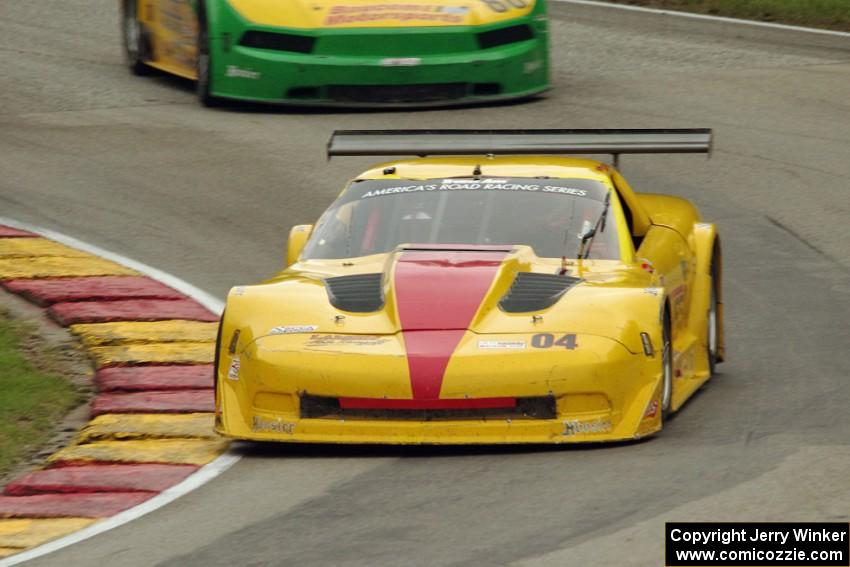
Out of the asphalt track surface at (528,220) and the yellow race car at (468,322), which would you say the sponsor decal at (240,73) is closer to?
the asphalt track surface at (528,220)

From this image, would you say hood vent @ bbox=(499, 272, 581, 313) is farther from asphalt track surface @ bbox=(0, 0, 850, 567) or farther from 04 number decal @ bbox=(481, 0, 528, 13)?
04 number decal @ bbox=(481, 0, 528, 13)

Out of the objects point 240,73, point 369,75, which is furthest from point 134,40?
point 369,75

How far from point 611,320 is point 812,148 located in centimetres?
776

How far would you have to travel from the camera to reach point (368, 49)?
16.3 meters

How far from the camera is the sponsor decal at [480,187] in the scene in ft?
Answer: 31.2

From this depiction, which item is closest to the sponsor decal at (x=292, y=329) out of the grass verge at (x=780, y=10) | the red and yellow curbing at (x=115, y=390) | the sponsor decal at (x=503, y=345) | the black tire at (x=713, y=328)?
the red and yellow curbing at (x=115, y=390)

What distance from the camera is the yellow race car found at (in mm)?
8031

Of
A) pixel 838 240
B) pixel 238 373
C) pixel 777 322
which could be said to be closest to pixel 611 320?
pixel 238 373

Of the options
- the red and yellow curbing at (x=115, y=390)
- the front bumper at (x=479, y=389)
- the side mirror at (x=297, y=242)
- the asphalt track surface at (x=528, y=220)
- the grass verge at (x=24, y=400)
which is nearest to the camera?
the asphalt track surface at (x=528, y=220)

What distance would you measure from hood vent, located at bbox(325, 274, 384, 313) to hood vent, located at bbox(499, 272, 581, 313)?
555mm

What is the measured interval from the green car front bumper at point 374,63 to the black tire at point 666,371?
7873mm

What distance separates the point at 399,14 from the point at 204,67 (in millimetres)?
1770

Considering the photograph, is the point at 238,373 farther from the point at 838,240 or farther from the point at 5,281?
the point at 838,240

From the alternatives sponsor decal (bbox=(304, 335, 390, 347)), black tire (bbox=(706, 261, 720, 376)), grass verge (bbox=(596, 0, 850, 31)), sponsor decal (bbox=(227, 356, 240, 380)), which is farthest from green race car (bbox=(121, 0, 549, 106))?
sponsor decal (bbox=(304, 335, 390, 347))
